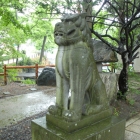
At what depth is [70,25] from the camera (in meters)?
1.68

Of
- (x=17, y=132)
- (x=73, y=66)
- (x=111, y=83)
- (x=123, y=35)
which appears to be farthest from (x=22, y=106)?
(x=73, y=66)

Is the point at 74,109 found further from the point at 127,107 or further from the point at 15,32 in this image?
the point at 15,32

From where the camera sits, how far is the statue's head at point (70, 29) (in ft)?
5.51

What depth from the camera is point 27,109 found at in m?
4.59

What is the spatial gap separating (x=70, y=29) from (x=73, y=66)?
36cm

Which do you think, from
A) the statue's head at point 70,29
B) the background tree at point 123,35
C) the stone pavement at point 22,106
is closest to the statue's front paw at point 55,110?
the statue's head at point 70,29

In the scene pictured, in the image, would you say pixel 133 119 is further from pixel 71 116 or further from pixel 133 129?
pixel 71 116

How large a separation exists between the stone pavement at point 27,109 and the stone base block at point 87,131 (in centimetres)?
Result: 106

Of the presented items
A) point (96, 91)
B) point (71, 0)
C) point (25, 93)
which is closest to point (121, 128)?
point (96, 91)

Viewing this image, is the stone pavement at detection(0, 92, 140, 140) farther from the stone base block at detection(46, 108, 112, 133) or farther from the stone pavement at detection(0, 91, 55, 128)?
the stone base block at detection(46, 108, 112, 133)

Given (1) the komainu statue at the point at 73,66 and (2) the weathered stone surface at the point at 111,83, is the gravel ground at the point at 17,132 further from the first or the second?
(2) the weathered stone surface at the point at 111,83

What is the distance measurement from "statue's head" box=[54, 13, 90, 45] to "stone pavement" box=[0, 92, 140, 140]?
2.08 metres

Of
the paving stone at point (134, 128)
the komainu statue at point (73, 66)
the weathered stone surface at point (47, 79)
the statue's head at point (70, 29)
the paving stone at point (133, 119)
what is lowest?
the paving stone at point (133, 119)

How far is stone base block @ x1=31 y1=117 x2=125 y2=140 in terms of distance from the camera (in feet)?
5.49
